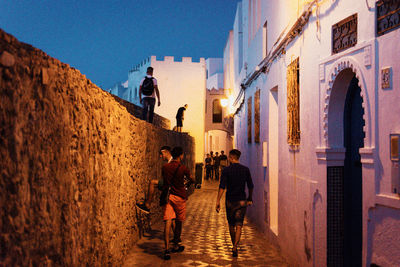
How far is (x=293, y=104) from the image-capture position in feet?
21.9

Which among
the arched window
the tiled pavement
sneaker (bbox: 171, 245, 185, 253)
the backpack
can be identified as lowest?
the tiled pavement

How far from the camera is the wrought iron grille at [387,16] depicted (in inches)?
138

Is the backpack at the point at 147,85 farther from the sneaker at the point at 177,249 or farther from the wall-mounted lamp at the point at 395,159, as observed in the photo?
the wall-mounted lamp at the point at 395,159

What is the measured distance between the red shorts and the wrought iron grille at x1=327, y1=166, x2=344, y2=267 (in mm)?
2784

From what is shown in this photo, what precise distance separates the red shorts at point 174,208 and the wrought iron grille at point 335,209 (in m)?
2.78

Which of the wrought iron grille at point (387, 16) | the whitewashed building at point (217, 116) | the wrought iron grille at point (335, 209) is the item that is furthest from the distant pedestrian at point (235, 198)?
the whitewashed building at point (217, 116)

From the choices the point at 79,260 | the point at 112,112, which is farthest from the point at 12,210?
the point at 112,112

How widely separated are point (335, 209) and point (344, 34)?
2254 mm

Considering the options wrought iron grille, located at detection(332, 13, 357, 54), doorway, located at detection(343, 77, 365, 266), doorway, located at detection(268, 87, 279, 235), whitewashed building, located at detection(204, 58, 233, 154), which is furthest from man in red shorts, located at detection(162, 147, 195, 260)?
whitewashed building, located at detection(204, 58, 233, 154)

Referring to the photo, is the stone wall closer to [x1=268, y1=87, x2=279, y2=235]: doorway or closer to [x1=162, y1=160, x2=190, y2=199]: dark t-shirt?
[x1=162, y1=160, x2=190, y2=199]: dark t-shirt

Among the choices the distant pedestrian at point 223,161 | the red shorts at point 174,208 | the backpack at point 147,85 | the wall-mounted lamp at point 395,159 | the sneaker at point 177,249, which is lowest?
the sneaker at point 177,249

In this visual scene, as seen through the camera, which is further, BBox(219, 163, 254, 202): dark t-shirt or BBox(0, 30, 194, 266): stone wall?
BBox(219, 163, 254, 202): dark t-shirt

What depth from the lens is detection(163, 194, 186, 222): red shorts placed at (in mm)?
7035

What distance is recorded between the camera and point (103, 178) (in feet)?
16.0
